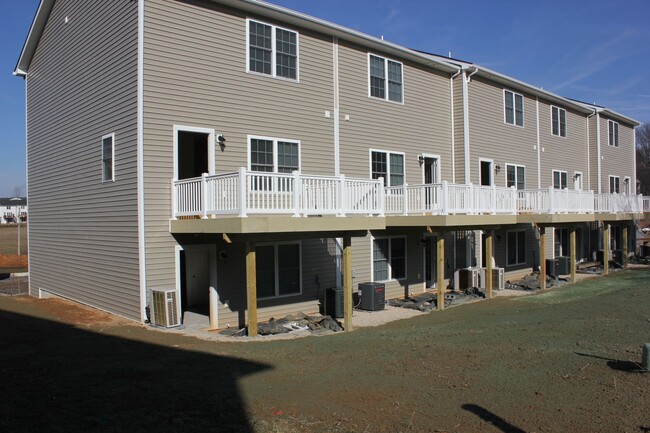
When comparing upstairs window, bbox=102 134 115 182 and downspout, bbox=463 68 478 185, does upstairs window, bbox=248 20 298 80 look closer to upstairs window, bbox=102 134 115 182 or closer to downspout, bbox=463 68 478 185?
upstairs window, bbox=102 134 115 182

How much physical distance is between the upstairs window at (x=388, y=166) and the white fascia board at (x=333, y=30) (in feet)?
11.4

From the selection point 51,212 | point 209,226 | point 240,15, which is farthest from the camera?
point 51,212

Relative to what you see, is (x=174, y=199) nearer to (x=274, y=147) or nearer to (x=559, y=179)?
(x=274, y=147)

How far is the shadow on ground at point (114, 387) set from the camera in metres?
5.75

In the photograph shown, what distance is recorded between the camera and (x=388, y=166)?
59.2 ft

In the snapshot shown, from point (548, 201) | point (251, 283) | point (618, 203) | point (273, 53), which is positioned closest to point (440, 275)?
point (251, 283)

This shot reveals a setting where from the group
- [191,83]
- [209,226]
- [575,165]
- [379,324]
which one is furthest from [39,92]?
[575,165]

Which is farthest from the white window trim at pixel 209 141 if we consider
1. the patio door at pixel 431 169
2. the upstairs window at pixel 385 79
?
the patio door at pixel 431 169

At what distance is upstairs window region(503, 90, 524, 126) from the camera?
2306 centimetres

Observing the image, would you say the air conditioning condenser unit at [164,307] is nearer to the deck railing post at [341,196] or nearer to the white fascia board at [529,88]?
the deck railing post at [341,196]

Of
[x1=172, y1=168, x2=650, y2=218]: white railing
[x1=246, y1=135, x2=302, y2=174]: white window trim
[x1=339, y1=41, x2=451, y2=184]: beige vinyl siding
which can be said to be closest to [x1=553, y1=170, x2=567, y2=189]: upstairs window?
[x1=172, y1=168, x2=650, y2=218]: white railing

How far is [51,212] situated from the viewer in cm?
1792

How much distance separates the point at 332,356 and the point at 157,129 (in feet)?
→ 22.8

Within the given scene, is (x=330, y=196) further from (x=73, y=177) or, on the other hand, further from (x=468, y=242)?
(x=468, y=242)
